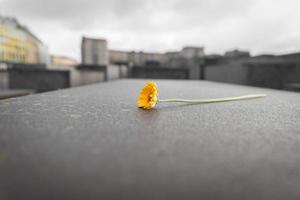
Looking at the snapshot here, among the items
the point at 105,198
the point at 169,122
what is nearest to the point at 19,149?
the point at 105,198

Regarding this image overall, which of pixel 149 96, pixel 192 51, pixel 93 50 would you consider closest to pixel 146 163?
pixel 149 96

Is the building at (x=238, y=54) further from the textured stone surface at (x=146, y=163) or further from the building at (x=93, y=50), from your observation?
the textured stone surface at (x=146, y=163)

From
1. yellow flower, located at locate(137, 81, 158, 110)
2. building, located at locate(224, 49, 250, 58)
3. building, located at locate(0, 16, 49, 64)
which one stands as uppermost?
building, located at locate(0, 16, 49, 64)

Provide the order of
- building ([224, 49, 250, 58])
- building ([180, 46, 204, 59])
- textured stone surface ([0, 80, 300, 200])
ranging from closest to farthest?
1. textured stone surface ([0, 80, 300, 200])
2. building ([224, 49, 250, 58])
3. building ([180, 46, 204, 59])

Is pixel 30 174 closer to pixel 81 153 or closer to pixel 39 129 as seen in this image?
pixel 81 153

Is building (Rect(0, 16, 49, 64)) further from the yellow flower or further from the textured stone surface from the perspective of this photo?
the textured stone surface

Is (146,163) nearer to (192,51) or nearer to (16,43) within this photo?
(16,43)

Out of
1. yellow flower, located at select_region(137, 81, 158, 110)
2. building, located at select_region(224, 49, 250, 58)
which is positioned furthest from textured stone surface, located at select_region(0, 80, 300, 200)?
building, located at select_region(224, 49, 250, 58)
